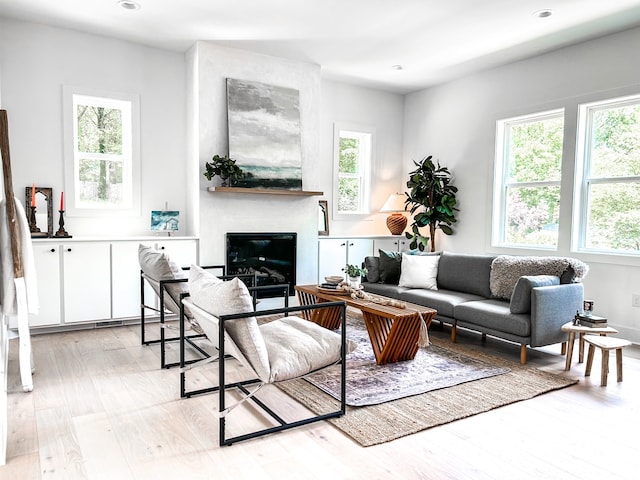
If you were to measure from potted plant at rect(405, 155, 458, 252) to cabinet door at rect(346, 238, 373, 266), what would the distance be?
0.59 m

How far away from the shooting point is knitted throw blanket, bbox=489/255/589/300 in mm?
3850

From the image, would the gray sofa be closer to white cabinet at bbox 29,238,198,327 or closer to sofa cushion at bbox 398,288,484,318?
sofa cushion at bbox 398,288,484,318

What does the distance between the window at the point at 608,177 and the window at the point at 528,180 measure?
28cm

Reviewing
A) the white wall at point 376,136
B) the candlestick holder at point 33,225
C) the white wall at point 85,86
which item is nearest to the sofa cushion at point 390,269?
the white wall at point 376,136

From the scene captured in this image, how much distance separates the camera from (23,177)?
4496 millimetres

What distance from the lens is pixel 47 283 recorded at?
4.20 m

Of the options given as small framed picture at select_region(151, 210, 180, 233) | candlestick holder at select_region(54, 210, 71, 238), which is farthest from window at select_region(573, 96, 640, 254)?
candlestick holder at select_region(54, 210, 71, 238)

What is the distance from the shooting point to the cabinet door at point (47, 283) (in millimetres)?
4152

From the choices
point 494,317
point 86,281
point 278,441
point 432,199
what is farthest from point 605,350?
point 86,281

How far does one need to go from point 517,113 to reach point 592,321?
2759mm

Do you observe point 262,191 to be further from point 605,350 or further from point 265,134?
point 605,350

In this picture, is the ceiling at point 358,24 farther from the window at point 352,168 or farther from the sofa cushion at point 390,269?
the sofa cushion at point 390,269

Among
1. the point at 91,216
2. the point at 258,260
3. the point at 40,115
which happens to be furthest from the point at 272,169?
the point at 40,115

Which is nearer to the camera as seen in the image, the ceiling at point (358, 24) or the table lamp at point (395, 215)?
the ceiling at point (358, 24)
